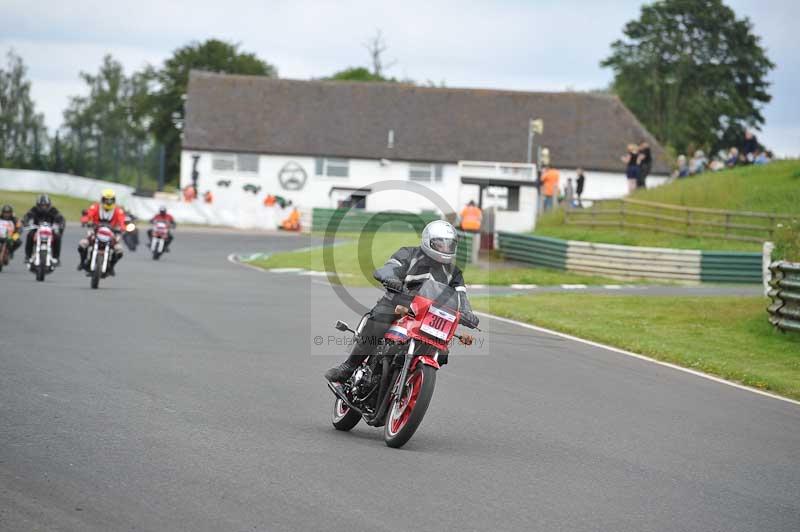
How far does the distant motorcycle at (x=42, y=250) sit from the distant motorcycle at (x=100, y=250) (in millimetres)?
1693


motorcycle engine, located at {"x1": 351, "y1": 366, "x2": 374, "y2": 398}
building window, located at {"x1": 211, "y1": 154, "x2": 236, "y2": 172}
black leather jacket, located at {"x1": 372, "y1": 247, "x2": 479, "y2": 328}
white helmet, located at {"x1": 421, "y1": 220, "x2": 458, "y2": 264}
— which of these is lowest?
motorcycle engine, located at {"x1": 351, "y1": 366, "x2": 374, "y2": 398}

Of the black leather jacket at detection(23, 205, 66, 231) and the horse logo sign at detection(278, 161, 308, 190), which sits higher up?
the horse logo sign at detection(278, 161, 308, 190)

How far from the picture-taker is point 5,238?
26078 mm

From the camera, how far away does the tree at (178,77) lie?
81375mm

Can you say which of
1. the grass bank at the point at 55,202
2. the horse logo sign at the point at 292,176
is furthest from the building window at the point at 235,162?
the grass bank at the point at 55,202

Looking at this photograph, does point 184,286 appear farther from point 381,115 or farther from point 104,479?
point 381,115

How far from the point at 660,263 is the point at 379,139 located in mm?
40640

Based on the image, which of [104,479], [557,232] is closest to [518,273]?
[557,232]

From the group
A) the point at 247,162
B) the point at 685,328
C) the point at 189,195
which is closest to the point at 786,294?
the point at 685,328

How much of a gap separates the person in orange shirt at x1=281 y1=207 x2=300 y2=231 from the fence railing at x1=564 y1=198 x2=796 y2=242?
919 inches

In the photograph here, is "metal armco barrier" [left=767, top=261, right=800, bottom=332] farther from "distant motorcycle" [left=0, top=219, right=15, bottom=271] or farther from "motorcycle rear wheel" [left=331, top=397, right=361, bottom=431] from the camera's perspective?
"distant motorcycle" [left=0, top=219, right=15, bottom=271]

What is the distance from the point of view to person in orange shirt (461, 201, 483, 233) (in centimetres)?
3416

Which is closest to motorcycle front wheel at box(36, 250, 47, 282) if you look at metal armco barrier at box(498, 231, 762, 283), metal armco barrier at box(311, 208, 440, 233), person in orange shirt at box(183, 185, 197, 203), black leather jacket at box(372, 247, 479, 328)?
metal armco barrier at box(498, 231, 762, 283)

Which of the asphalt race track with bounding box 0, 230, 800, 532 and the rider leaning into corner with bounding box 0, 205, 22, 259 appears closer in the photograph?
the asphalt race track with bounding box 0, 230, 800, 532
